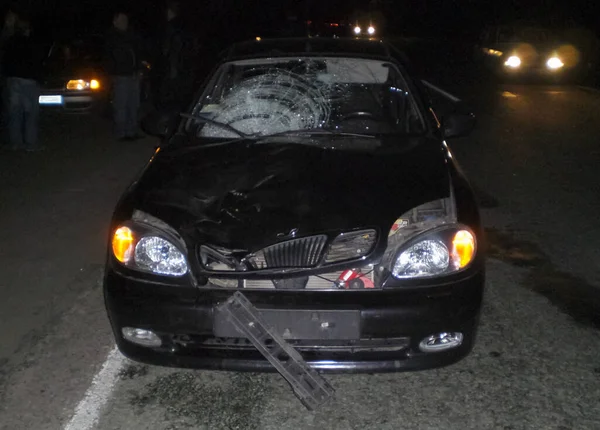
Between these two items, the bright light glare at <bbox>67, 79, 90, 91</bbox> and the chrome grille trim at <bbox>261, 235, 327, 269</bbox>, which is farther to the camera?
the bright light glare at <bbox>67, 79, 90, 91</bbox>

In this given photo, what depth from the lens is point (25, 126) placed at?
1028 centimetres

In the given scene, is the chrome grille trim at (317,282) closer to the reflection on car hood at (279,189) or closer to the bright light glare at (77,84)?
the reflection on car hood at (279,189)

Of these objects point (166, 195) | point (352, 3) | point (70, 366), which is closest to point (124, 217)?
point (166, 195)

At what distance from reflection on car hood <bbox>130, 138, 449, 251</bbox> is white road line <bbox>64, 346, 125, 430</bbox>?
910 millimetres

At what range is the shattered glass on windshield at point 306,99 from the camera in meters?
4.89

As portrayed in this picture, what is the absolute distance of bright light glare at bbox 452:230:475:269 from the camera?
3566 millimetres

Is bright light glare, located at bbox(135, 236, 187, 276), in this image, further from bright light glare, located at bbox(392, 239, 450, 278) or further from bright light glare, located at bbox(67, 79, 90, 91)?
bright light glare, located at bbox(67, 79, 90, 91)

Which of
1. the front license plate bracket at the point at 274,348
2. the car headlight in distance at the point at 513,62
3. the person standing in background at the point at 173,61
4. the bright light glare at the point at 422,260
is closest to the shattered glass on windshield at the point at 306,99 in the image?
the bright light glare at the point at 422,260

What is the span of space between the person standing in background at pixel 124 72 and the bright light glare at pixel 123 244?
7580mm

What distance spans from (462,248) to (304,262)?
2.51 ft

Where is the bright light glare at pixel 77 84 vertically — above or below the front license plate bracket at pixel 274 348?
below

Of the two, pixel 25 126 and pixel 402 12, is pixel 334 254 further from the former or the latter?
pixel 402 12

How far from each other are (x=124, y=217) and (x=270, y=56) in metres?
1.98

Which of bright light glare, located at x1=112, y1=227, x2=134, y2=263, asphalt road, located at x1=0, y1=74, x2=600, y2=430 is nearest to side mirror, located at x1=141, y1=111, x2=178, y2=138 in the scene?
asphalt road, located at x1=0, y1=74, x2=600, y2=430
